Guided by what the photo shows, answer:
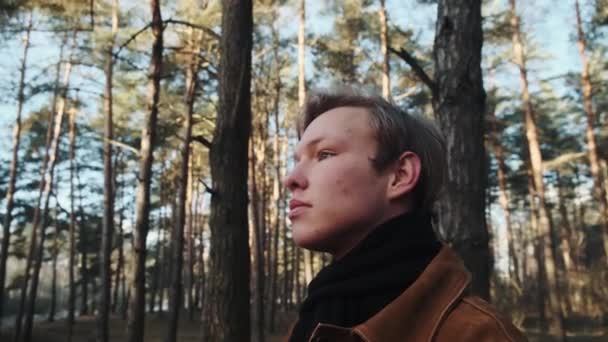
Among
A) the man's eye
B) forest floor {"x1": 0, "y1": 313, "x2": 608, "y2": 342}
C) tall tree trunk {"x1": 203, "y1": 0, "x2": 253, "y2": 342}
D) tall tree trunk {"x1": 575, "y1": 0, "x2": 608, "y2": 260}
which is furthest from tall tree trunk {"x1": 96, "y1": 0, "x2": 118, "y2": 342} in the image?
tall tree trunk {"x1": 575, "y1": 0, "x2": 608, "y2": 260}

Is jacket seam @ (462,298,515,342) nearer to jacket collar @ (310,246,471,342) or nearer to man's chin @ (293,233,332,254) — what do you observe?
jacket collar @ (310,246,471,342)

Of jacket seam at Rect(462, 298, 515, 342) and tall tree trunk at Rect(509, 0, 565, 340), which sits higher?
tall tree trunk at Rect(509, 0, 565, 340)

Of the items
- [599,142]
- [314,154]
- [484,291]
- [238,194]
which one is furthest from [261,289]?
[314,154]

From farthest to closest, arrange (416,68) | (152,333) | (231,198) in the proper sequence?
(152,333) → (231,198) → (416,68)

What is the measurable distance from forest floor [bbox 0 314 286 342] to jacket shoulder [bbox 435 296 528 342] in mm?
18224

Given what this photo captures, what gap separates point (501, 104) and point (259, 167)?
10.6m

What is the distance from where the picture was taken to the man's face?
1.24m

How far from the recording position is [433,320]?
1051 mm

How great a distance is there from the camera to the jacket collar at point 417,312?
1040 mm

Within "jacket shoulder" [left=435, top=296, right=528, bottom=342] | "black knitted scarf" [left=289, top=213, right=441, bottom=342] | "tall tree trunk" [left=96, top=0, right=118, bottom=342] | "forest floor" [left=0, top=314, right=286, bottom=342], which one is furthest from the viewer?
"forest floor" [left=0, top=314, right=286, bottom=342]

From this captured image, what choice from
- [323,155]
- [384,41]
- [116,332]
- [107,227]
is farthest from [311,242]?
[116,332]

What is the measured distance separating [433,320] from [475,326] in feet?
0.28

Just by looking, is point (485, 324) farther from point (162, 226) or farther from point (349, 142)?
point (162, 226)

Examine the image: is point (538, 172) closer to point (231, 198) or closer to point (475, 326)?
point (231, 198)
